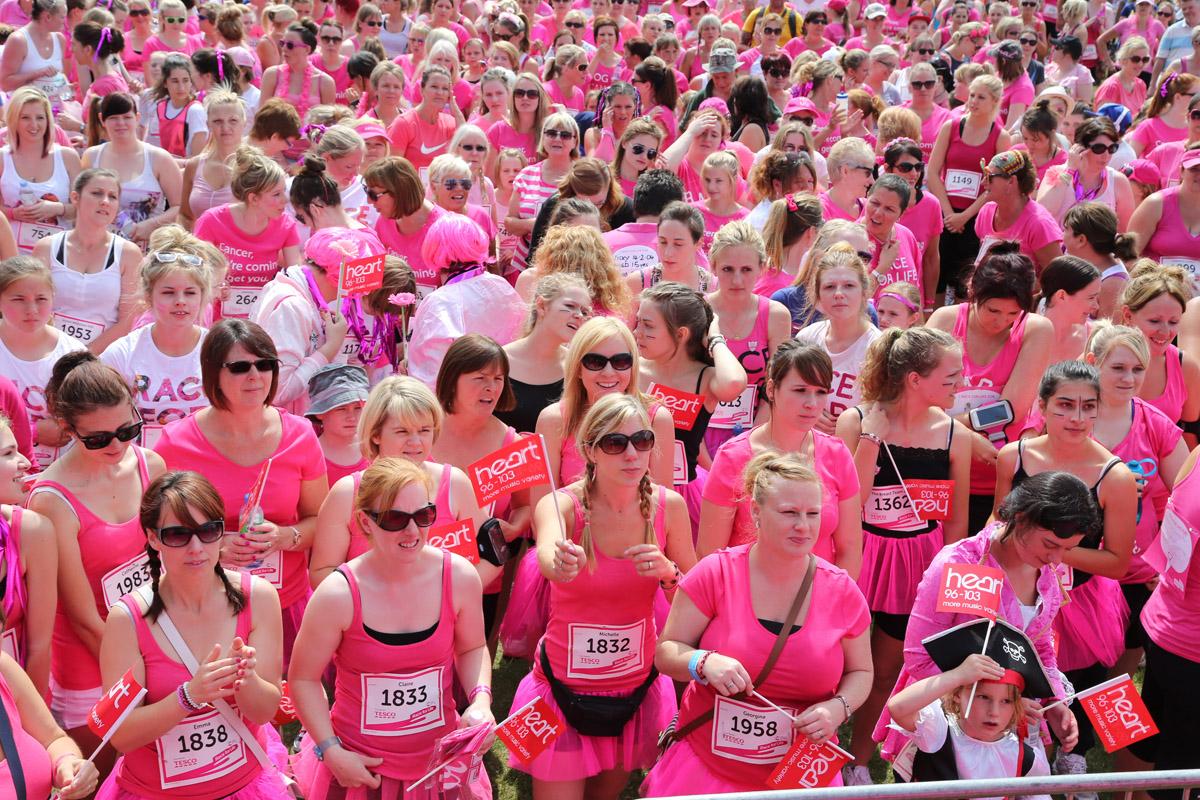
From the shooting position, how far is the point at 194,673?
338cm

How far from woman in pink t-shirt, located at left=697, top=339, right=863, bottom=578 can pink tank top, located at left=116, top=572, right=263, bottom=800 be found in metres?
1.74

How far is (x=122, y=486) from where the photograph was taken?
13.3 feet

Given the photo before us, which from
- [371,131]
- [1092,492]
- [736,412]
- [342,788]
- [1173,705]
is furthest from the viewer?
[371,131]

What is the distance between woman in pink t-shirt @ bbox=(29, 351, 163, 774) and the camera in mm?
3883

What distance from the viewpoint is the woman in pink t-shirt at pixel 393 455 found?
4109 mm

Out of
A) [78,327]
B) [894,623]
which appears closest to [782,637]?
[894,623]

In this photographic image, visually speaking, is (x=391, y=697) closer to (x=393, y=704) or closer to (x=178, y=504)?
(x=393, y=704)

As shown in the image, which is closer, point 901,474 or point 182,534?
point 182,534

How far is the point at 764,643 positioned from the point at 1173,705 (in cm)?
160

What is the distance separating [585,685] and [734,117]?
19.9 ft

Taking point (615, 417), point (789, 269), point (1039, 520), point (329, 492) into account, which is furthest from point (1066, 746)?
point (789, 269)

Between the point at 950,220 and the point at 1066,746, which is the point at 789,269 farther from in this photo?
the point at 1066,746

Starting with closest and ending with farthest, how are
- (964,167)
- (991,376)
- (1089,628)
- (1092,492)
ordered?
(1092,492), (1089,628), (991,376), (964,167)

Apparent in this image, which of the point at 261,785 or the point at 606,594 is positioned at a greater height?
the point at 606,594
